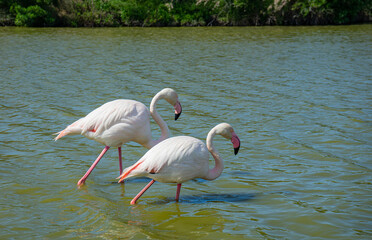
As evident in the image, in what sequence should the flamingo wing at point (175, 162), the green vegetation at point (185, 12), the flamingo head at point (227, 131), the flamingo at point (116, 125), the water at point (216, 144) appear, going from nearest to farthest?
the water at point (216, 144) < the flamingo wing at point (175, 162) < the flamingo head at point (227, 131) < the flamingo at point (116, 125) < the green vegetation at point (185, 12)

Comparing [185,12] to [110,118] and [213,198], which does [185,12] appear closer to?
[110,118]

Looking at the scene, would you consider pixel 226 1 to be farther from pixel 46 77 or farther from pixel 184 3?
pixel 46 77

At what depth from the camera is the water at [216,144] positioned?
15.0 feet

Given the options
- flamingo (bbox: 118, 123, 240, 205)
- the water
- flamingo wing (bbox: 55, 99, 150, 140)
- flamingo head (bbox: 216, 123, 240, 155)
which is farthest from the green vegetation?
flamingo (bbox: 118, 123, 240, 205)

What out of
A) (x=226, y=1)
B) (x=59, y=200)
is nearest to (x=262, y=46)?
(x=226, y=1)

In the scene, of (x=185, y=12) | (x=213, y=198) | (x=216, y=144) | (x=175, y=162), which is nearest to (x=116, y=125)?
(x=175, y=162)

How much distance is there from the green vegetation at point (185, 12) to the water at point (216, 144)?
39.7 feet

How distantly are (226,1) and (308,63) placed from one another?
15522 mm

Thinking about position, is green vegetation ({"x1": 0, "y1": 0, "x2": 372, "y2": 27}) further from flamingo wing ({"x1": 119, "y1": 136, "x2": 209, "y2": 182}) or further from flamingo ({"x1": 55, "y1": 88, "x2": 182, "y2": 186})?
flamingo wing ({"x1": 119, "y1": 136, "x2": 209, "y2": 182})

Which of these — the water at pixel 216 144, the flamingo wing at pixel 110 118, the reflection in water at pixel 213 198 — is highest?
the flamingo wing at pixel 110 118

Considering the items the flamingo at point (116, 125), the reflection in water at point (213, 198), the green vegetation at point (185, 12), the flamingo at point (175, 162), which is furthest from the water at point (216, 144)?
the green vegetation at point (185, 12)

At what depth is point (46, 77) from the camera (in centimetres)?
1211

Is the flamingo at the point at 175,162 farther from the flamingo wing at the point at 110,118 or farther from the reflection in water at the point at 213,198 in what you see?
the flamingo wing at the point at 110,118

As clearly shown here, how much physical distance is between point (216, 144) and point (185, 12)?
22.8 metres
